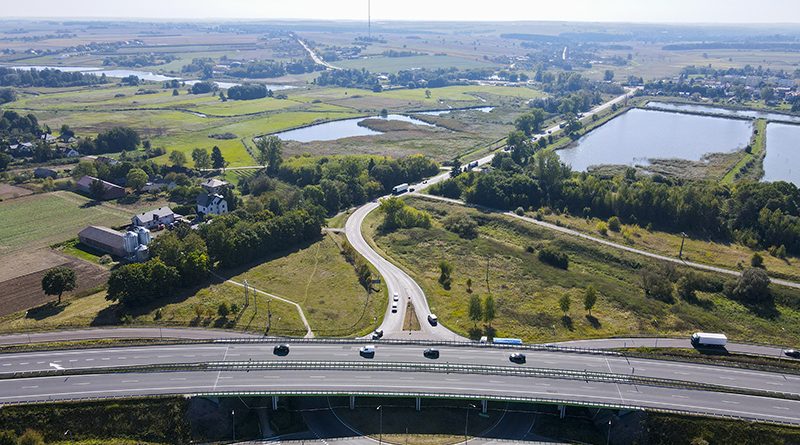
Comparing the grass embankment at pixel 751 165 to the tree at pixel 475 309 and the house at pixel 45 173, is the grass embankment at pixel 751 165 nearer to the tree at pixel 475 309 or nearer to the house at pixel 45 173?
the tree at pixel 475 309

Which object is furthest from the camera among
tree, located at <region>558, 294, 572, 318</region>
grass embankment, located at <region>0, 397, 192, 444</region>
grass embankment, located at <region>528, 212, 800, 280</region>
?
grass embankment, located at <region>528, 212, 800, 280</region>

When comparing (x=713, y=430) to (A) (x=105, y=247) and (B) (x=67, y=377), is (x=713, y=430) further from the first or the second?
(A) (x=105, y=247)

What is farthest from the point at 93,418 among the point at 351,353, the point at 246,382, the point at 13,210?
the point at 13,210

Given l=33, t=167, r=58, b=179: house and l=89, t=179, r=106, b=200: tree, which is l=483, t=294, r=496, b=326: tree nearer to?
l=89, t=179, r=106, b=200: tree

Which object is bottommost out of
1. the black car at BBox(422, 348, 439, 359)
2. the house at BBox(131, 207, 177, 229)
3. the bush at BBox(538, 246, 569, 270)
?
the bush at BBox(538, 246, 569, 270)

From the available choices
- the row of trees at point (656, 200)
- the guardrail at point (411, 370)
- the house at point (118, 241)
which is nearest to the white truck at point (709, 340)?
the guardrail at point (411, 370)

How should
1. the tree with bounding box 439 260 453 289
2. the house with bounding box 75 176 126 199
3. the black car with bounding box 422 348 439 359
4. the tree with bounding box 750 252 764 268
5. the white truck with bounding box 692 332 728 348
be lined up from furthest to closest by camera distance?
the house with bounding box 75 176 126 199 → the tree with bounding box 750 252 764 268 → the tree with bounding box 439 260 453 289 → the white truck with bounding box 692 332 728 348 → the black car with bounding box 422 348 439 359

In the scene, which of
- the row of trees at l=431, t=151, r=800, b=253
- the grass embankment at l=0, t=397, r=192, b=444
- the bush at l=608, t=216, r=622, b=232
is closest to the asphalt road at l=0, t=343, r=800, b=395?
the grass embankment at l=0, t=397, r=192, b=444
